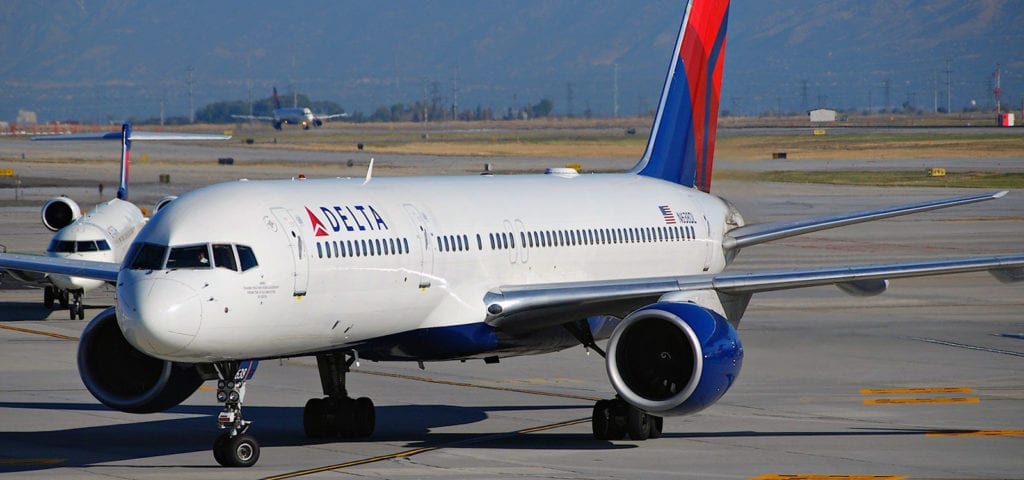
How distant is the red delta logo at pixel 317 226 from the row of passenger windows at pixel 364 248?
6.2 inches

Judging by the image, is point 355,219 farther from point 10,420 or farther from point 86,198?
point 86,198

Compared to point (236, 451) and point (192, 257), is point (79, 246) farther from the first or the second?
point (192, 257)

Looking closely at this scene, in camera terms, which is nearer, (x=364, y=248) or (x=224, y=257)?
(x=224, y=257)

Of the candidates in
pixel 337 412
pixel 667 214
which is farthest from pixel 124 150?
pixel 337 412

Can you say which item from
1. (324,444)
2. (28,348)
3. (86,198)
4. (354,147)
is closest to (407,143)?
(354,147)

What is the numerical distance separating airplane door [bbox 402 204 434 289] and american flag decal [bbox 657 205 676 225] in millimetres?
6520

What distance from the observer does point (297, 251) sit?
72.1ft

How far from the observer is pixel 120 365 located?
24.3 meters

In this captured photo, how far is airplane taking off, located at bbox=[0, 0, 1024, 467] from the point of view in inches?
835

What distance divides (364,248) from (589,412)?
650 centimetres

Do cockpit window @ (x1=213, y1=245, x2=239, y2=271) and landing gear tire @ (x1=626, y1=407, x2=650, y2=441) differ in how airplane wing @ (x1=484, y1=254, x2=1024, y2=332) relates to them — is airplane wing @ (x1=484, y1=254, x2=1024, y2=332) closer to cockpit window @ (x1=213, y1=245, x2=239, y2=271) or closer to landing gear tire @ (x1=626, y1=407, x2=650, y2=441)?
landing gear tire @ (x1=626, y1=407, x2=650, y2=441)

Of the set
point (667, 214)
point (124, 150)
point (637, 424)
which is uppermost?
point (124, 150)

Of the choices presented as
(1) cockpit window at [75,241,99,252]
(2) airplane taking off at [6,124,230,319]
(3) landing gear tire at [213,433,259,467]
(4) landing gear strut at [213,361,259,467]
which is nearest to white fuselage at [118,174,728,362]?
(4) landing gear strut at [213,361,259,467]

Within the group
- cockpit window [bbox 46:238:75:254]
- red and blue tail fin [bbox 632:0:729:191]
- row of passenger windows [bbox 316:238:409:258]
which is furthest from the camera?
cockpit window [bbox 46:238:75:254]
